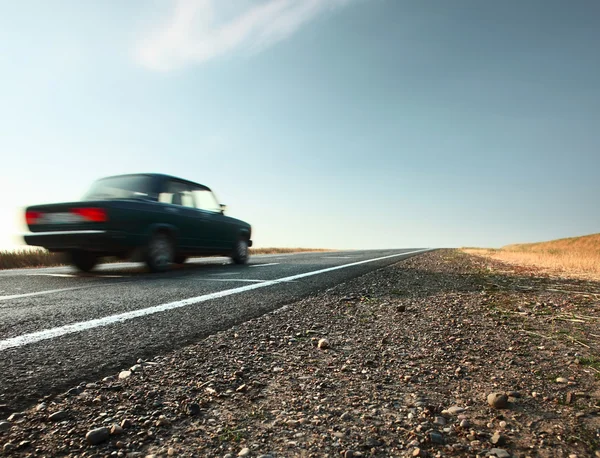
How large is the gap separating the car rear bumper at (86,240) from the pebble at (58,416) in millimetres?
5288

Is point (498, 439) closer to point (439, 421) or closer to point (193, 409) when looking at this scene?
point (439, 421)

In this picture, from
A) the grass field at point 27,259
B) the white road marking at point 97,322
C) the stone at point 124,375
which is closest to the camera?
the stone at point 124,375

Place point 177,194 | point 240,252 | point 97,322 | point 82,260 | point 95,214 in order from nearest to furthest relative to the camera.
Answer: point 97,322
point 95,214
point 82,260
point 177,194
point 240,252

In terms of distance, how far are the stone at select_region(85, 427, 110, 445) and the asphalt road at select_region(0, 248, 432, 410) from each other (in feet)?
1.44

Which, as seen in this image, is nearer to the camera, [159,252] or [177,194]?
[159,252]

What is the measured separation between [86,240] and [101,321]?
13.0ft

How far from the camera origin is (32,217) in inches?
257

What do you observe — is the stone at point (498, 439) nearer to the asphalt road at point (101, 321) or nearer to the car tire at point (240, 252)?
the asphalt road at point (101, 321)

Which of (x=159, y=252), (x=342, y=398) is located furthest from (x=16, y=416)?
(x=159, y=252)

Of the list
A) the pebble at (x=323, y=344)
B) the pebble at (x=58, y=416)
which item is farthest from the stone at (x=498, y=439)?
the pebble at (x=58, y=416)

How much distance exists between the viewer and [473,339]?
2.51m

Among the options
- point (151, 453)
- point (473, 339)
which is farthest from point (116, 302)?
point (473, 339)

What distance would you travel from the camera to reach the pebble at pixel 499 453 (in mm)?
1205

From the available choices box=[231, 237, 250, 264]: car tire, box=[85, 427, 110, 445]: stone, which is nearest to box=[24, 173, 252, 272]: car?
box=[231, 237, 250, 264]: car tire
